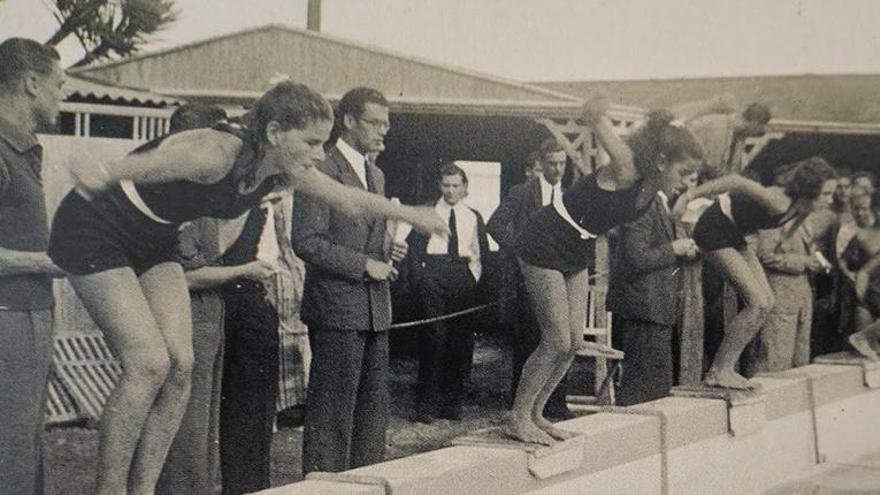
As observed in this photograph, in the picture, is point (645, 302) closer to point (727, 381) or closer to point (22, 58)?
point (727, 381)

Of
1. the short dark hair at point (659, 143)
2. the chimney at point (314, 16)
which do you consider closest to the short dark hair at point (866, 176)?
the short dark hair at point (659, 143)

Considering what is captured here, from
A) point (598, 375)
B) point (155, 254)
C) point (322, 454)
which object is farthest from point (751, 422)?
point (155, 254)

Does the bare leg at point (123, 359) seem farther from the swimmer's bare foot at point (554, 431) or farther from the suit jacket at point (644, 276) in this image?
the suit jacket at point (644, 276)

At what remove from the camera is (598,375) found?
8.71m

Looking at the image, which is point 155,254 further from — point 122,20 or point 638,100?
point 638,100

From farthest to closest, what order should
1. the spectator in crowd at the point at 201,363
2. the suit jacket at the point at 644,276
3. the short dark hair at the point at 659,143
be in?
1. the suit jacket at the point at 644,276
2. the short dark hair at the point at 659,143
3. the spectator in crowd at the point at 201,363

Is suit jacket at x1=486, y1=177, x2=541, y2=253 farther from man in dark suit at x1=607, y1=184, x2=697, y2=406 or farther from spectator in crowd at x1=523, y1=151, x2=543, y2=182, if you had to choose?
man in dark suit at x1=607, y1=184, x2=697, y2=406

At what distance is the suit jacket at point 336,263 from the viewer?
16.7 feet

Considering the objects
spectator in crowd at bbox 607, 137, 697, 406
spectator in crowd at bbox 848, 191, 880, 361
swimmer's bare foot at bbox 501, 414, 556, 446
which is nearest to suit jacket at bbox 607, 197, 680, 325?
spectator in crowd at bbox 607, 137, 697, 406

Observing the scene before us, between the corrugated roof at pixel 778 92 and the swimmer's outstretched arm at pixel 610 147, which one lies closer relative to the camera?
the swimmer's outstretched arm at pixel 610 147

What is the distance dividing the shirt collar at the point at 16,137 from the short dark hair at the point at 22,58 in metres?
0.13

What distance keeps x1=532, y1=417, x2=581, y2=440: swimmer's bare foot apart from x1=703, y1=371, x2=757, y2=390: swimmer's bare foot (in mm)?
1787

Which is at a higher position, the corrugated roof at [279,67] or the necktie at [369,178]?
the corrugated roof at [279,67]

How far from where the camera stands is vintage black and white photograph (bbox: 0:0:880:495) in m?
3.83
